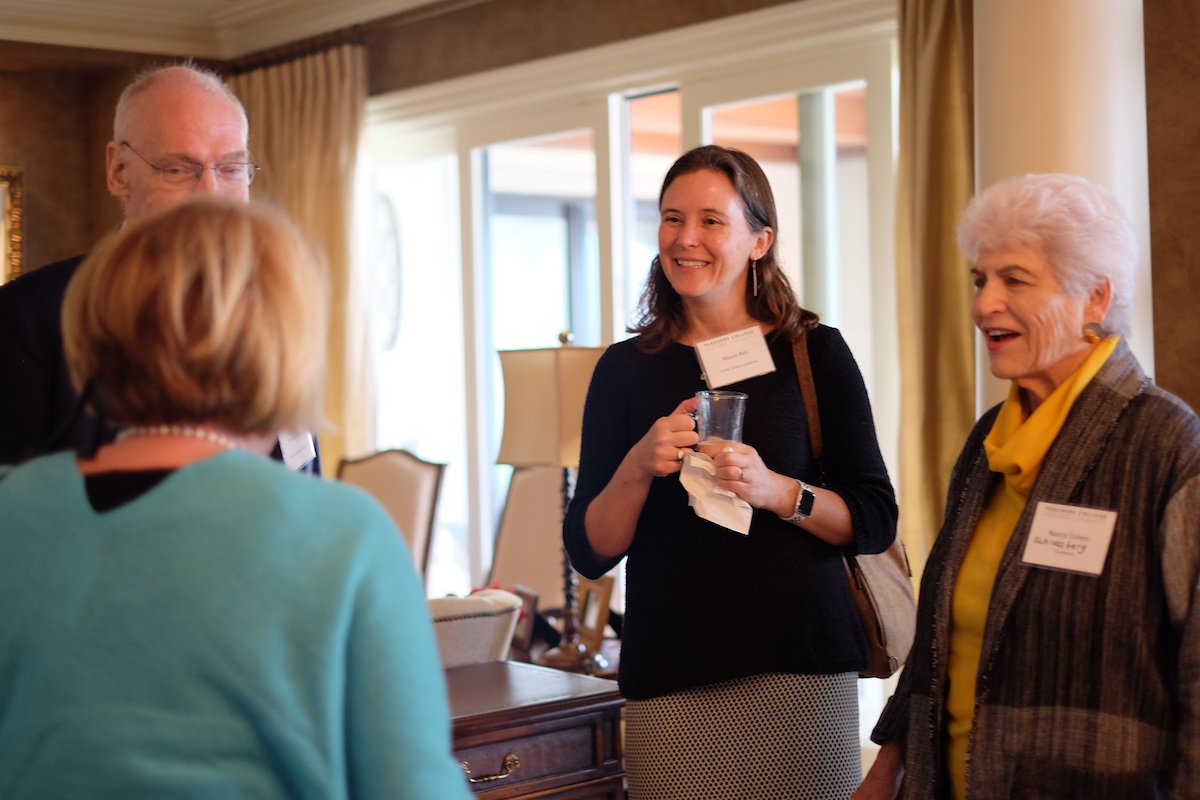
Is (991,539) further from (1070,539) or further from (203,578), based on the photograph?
(203,578)

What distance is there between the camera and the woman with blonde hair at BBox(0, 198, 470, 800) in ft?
3.05

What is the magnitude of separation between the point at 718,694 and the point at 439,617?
28.9 inches

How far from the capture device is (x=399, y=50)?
246 inches

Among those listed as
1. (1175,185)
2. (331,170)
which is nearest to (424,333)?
(331,170)

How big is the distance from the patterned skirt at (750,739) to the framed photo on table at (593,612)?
5.06 ft

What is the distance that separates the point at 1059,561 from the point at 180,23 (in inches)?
253

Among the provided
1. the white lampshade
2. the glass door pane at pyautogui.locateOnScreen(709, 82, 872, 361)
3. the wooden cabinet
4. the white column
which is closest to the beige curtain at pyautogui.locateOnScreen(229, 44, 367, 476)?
the glass door pane at pyautogui.locateOnScreen(709, 82, 872, 361)

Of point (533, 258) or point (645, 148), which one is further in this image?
point (533, 258)

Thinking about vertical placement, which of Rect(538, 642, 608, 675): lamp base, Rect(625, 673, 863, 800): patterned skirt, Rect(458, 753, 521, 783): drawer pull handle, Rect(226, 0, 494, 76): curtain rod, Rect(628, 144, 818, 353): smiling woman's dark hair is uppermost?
Rect(226, 0, 494, 76): curtain rod

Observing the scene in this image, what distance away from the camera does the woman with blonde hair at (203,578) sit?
0.93 meters

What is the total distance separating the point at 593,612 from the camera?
3580mm

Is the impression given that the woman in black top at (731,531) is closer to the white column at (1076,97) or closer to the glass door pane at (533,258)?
the white column at (1076,97)

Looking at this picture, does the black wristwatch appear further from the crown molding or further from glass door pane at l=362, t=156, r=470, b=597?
glass door pane at l=362, t=156, r=470, b=597

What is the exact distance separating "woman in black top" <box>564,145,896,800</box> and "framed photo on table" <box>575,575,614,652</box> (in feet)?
4.78
